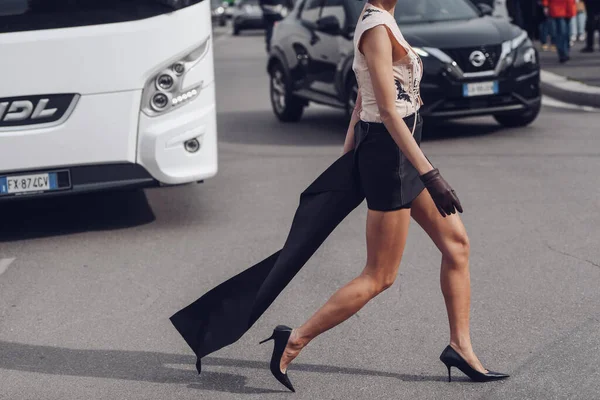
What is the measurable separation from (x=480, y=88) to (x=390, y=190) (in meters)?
7.48

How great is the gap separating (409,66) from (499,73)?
756cm

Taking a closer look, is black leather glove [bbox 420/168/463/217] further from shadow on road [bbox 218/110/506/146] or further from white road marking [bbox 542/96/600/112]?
white road marking [bbox 542/96/600/112]

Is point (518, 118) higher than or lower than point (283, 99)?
higher

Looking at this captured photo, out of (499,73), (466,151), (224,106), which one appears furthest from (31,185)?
(224,106)

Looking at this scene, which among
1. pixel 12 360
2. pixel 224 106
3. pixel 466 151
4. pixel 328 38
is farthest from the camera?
pixel 224 106

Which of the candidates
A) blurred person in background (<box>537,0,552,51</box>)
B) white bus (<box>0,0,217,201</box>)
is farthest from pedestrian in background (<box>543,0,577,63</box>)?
white bus (<box>0,0,217,201</box>)

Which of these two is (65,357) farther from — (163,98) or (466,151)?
(466,151)

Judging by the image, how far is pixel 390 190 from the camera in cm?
460

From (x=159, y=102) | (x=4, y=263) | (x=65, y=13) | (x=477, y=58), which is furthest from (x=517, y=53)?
(x=4, y=263)

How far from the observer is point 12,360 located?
539cm

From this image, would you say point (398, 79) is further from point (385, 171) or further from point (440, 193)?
point (440, 193)

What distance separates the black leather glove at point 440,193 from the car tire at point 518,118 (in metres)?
8.44

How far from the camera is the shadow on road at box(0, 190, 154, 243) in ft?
27.8

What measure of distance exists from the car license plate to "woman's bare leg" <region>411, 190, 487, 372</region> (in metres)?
7.20
